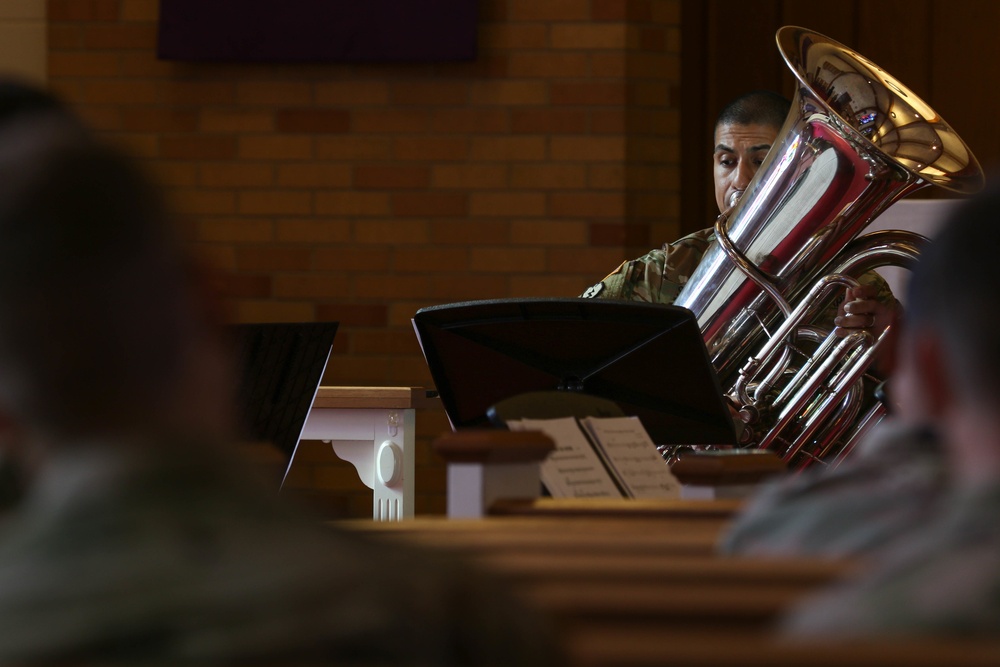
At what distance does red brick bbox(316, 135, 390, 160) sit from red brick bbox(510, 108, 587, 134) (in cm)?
37

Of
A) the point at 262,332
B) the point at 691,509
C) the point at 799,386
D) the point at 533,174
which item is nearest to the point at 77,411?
the point at 691,509

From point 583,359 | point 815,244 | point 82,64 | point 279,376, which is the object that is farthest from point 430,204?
point 279,376

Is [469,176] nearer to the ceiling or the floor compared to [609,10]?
nearer to the floor

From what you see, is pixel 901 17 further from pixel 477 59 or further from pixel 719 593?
pixel 719 593

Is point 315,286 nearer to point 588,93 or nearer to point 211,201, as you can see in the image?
point 211,201

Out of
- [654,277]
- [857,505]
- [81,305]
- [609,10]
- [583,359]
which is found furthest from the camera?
[609,10]

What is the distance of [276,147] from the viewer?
4160 mm

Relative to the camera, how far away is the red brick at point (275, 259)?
416cm

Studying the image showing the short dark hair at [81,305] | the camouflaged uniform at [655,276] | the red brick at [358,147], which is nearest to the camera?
the short dark hair at [81,305]

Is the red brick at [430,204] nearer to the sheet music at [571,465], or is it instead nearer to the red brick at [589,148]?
the red brick at [589,148]

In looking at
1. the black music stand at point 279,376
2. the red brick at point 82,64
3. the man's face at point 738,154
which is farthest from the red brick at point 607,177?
the black music stand at point 279,376

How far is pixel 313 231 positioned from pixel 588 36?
3.10 ft

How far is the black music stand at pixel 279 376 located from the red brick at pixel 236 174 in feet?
6.13

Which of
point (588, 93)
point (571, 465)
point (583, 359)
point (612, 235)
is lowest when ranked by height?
point (571, 465)
